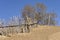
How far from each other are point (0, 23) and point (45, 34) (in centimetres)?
463

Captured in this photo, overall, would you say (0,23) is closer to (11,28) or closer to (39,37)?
(11,28)

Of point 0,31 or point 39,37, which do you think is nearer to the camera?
point 39,37

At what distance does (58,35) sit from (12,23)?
466 cm

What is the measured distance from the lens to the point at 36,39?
17.2 meters

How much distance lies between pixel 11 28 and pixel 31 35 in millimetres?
2290

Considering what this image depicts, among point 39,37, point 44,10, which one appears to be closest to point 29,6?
point 44,10

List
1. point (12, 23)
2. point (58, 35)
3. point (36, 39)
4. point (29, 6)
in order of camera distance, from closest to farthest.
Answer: point (36, 39), point (58, 35), point (12, 23), point (29, 6)

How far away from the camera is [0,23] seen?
792 inches

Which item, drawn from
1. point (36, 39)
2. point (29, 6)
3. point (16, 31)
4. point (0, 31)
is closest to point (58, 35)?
point (36, 39)

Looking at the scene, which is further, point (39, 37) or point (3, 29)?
point (3, 29)

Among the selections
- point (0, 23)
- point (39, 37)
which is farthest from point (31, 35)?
point (0, 23)

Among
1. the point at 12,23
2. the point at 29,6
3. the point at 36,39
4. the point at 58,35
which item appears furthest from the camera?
the point at 29,6

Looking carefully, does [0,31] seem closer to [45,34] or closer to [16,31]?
[16,31]

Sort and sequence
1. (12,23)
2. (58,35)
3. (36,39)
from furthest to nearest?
(12,23) < (58,35) < (36,39)
